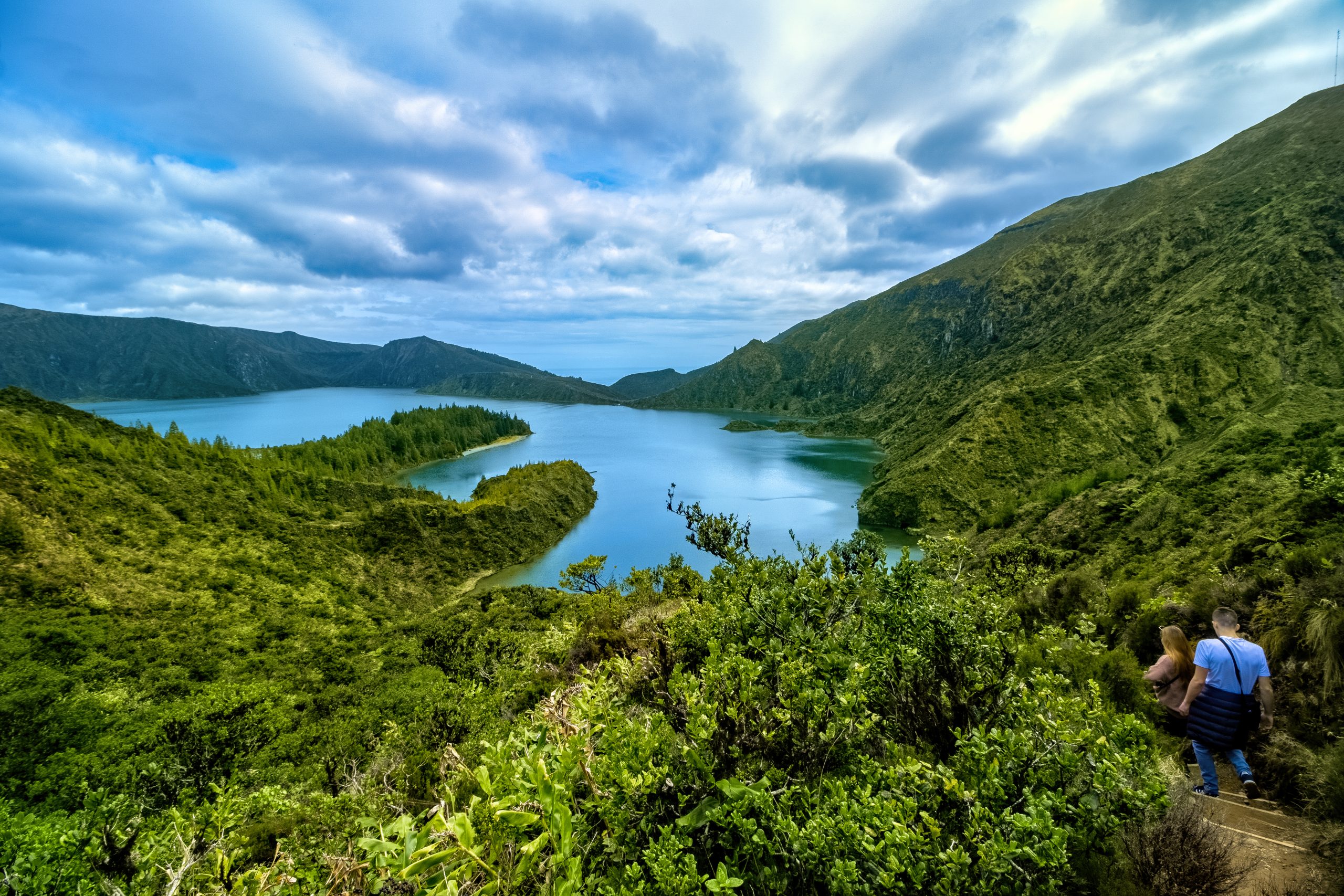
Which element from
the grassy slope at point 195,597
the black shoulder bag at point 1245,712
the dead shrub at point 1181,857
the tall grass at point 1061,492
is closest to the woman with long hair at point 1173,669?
the black shoulder bag at point 1245,712

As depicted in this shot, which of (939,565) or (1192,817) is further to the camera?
(939,565)

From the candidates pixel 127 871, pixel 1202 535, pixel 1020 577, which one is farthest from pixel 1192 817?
pixel 1202 535

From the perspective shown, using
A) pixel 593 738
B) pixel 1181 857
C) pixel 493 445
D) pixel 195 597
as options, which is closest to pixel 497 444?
pixel 493 445

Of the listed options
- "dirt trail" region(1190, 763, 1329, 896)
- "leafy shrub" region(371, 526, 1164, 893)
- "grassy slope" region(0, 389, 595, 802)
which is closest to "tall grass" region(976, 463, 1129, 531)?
"dirt trail" region(1190, 763, 1329, 896)

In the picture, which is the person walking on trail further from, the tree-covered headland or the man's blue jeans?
the tree-covered headland

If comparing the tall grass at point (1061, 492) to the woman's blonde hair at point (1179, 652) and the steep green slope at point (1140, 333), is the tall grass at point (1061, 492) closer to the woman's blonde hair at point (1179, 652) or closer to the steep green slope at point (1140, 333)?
the steep green slope at point (1140, 333)

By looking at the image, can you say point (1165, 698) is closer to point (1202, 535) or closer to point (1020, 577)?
point (1020, 577)

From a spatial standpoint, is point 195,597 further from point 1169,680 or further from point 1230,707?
point 1230,707
